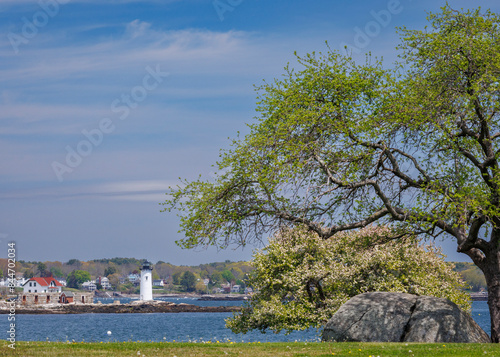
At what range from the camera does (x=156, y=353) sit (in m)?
17.0

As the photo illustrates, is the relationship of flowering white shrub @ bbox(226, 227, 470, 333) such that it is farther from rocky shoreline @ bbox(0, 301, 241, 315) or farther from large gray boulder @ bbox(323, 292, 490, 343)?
rocky shoreline @ bbox(0, 301, 241, 315)

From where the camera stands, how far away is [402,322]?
24.2 metres

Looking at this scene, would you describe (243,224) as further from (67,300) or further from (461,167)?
(67,300)

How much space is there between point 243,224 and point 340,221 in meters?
4.46

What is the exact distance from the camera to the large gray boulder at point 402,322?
77.2ft

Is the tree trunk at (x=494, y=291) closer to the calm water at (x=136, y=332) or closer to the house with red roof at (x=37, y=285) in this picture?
the calm water at (x=136, y=332)

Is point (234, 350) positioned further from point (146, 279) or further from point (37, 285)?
point (37, 285)

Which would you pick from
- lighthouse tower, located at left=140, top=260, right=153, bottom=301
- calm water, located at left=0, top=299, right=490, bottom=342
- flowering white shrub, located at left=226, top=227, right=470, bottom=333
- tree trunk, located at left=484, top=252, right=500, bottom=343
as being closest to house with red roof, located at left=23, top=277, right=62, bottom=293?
lighthouse tower, located at left=140, top=260, right=153, bottom=301

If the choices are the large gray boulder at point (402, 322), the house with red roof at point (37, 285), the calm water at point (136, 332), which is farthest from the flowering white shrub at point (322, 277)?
the house with red roof at point (37, 285)

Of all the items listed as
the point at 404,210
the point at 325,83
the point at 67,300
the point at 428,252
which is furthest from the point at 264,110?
the point at 67,300

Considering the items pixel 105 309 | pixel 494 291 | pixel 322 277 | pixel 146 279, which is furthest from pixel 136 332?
pixel 494 291

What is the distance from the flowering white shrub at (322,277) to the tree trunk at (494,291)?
7.63 meters

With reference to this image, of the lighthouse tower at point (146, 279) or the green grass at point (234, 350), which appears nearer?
the green grass at point (234, 350)

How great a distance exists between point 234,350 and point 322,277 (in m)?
15.9
